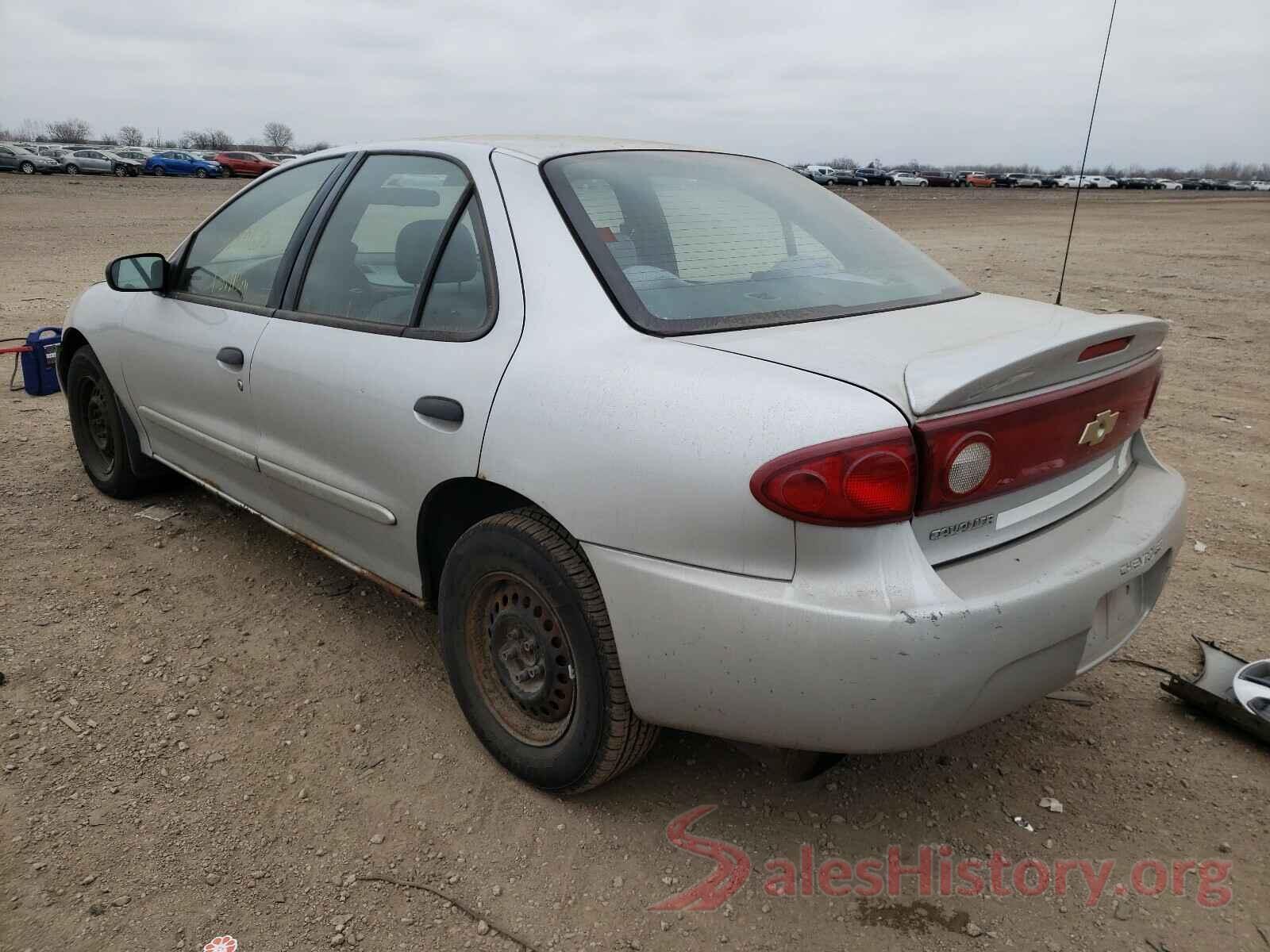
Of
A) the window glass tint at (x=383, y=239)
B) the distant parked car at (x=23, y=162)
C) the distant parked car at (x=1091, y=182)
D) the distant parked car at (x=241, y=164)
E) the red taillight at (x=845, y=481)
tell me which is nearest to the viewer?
the red taillight at (x=845, y=481)

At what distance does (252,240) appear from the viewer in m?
3.44

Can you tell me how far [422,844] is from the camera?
231cm

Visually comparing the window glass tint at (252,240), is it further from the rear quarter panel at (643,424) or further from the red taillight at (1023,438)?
the red taillight at (1023,438)

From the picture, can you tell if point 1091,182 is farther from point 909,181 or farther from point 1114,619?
point 1114,619

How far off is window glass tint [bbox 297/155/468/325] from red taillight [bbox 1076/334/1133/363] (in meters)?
1.66

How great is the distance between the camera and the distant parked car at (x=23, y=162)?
3569cm

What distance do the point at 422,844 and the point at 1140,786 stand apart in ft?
6.19

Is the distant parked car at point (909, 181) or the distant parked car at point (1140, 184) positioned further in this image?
the distant parked car at point (1140, 184)

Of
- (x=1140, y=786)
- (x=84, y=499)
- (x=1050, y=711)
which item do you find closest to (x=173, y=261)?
(x=84, y=499)

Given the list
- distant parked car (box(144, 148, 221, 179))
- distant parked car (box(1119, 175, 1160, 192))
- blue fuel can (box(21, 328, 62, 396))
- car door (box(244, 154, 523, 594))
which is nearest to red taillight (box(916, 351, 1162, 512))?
car door (box(244, 154, 523, 594))

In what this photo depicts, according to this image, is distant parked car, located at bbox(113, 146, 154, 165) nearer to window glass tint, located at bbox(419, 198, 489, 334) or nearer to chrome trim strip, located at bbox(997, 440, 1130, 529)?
window glass tint, located at bbox(419, 198, 489, 334)

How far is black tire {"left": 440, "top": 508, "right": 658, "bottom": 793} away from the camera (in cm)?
215

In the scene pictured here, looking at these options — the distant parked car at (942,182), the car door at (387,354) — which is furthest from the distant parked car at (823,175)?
the car door at (387,354)

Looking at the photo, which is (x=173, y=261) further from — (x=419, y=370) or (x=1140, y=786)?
(x=1140, y=786)
